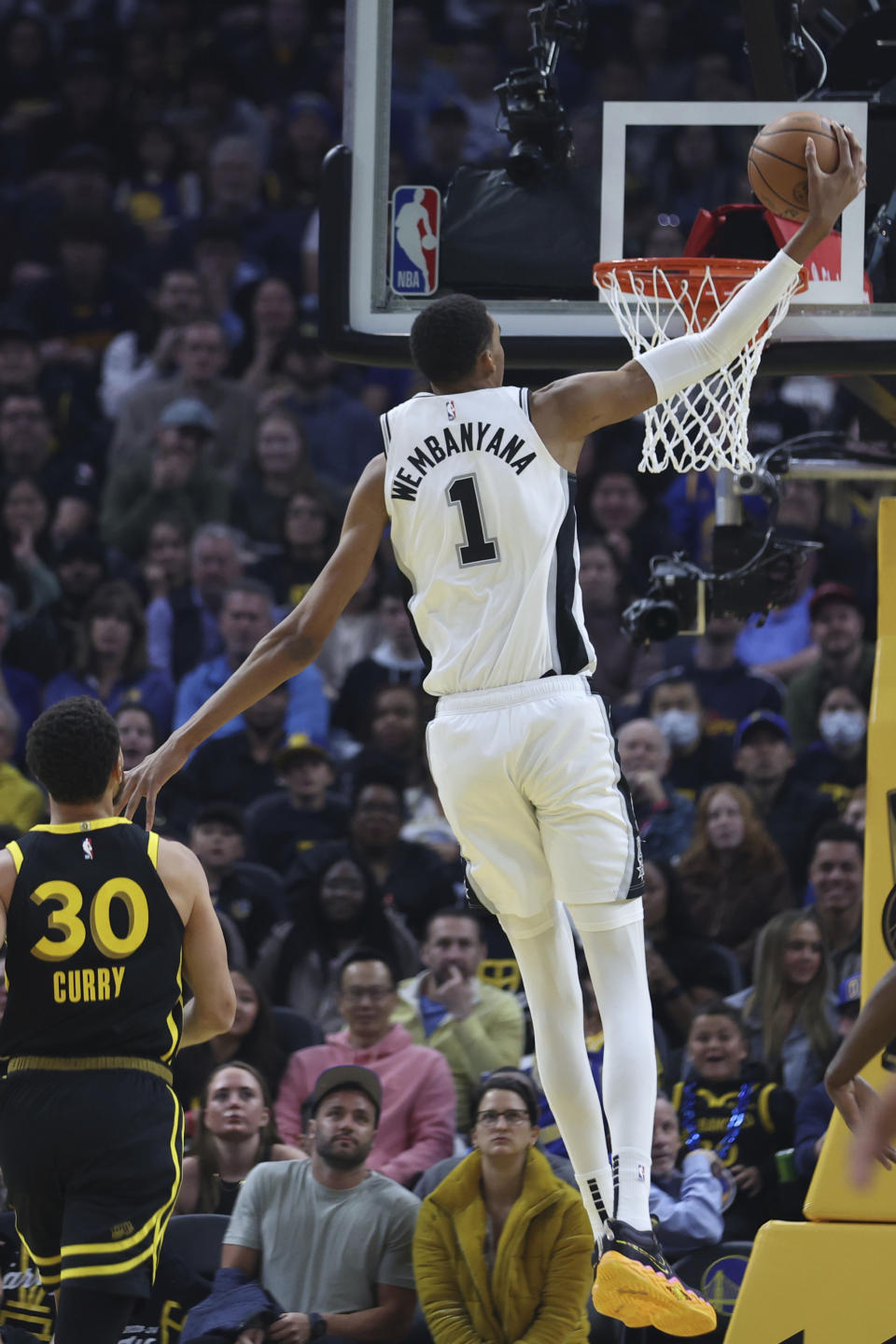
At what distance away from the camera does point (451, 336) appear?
5.02 metres

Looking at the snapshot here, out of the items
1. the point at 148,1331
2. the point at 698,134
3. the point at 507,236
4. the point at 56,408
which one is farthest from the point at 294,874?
the point at 698,134

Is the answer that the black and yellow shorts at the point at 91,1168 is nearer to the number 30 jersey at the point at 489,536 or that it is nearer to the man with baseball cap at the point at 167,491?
the number 30 jersey at the point at 489,536

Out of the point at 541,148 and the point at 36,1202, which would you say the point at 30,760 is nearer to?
the point at 36,1202

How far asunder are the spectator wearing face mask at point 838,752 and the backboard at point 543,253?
361 centimetres

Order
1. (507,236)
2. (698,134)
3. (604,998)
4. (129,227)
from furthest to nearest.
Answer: (129,227)
(698,134)
(507,236)
(604,998)

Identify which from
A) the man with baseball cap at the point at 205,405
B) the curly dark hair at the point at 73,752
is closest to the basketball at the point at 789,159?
the curly dark hair at the point at 73,752

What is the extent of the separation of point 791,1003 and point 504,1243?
82.8 inches

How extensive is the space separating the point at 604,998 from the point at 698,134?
28.4 ft

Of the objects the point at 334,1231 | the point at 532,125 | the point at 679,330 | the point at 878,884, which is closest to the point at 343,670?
the point at 334,1231

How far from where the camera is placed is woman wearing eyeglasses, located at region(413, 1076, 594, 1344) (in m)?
6.30

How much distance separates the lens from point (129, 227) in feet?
45.8

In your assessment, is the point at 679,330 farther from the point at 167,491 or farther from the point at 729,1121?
the point at 167,491

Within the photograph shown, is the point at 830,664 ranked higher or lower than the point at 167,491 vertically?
lower

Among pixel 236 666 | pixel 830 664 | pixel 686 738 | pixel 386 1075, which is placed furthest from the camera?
pixel 236 666
